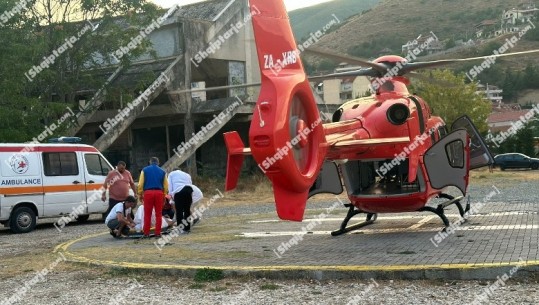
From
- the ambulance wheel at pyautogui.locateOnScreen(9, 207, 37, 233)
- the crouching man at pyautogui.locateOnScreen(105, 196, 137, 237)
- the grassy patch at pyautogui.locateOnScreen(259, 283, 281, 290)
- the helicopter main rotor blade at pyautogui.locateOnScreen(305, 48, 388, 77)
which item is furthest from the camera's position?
the ambulance wheel at pyautogui.locateOnScreen(9, 207, 37, 233)

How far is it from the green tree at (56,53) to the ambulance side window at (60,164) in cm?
475

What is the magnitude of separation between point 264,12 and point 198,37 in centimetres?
2164

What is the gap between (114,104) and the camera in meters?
31.2

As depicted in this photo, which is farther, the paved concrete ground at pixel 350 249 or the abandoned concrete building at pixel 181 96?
the abandoned concrete building at pixel 181 96

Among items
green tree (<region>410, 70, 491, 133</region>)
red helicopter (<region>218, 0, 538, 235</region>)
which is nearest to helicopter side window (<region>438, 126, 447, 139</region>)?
red helicopter (<region>218, 0, 538, 235</region>)

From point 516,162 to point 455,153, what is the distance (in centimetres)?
4068

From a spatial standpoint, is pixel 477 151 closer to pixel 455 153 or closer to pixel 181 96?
pixel 455 153

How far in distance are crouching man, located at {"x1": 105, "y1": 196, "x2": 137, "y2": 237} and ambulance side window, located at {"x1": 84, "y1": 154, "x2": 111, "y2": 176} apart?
5.40m

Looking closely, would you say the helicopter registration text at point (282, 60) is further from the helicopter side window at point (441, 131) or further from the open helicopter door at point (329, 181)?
the helicopter side window at point (441, 131)

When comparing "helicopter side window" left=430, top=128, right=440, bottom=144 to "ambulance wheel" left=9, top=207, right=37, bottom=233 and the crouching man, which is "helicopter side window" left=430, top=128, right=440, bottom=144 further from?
"ambulance wheel" left=9, top=207, right=37, bottom=233

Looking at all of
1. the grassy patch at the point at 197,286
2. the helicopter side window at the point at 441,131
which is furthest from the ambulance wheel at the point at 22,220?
the helicopter side window at the point at 441,131

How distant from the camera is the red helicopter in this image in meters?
8.64

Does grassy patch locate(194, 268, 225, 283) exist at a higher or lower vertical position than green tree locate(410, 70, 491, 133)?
lower

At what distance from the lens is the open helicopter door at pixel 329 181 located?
13664 mm
